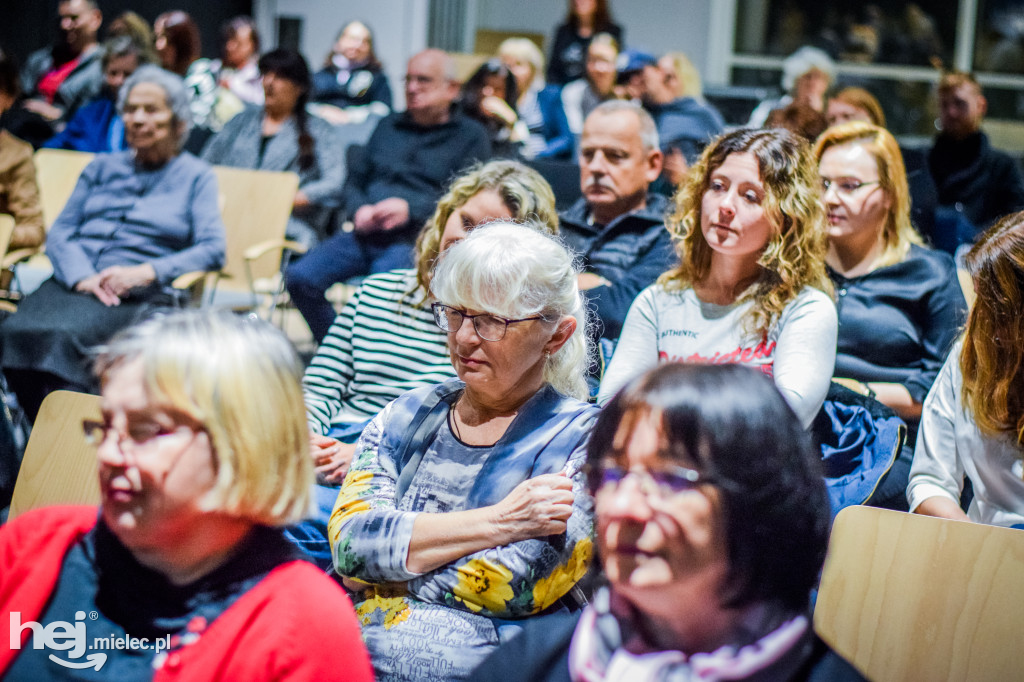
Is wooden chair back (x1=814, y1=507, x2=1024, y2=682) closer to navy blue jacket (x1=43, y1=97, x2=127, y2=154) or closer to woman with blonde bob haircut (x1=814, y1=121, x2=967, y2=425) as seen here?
woman with blonde bob haircut (x1=814, y1=121, x2=967, y2=425)

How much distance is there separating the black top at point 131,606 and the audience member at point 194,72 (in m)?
4.81

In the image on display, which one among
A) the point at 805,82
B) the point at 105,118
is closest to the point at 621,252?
the point at 805,82

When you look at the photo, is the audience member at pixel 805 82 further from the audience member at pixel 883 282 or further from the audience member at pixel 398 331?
the audience member at pixel 398 331

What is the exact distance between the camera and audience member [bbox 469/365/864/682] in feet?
2.78

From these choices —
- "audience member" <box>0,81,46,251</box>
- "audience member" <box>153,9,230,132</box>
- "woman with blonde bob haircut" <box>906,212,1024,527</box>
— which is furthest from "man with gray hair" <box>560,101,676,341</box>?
"audience member" <box>153,9,230,132</box>

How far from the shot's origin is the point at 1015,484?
170 cm

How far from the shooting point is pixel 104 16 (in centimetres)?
754

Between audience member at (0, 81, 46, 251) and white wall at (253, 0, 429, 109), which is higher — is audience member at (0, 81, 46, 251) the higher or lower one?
the lower one

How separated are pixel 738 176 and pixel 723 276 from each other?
0.77 ft

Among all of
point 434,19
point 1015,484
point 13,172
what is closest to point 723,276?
point 1015,484

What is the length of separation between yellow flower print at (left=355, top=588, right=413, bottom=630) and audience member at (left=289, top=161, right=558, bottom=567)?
71 centimetres

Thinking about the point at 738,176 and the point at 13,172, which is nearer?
the point at 738,176

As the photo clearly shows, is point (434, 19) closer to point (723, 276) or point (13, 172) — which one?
point (13, 172)

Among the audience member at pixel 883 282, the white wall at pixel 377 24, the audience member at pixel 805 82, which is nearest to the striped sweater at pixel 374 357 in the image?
the audience member at pixel 883 282
